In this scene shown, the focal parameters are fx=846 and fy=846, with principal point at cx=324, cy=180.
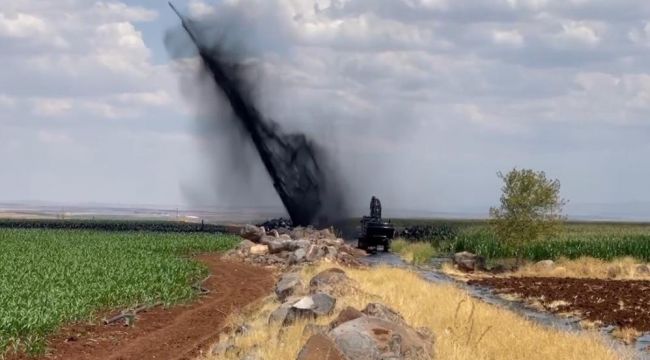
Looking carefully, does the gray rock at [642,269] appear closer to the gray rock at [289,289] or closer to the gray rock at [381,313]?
the gray rock at [289,289]

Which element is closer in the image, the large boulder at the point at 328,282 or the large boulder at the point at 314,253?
the large boulder at the point at 328,282

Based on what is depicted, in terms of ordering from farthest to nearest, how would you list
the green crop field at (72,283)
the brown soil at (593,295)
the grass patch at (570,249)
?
the grass patch at (570,249) → the brown soil at (593,295) → the green crop field at (72,283)

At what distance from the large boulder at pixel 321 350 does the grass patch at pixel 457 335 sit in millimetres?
1446

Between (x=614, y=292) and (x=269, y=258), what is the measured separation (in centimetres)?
1721

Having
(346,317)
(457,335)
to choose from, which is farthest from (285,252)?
(346,317)

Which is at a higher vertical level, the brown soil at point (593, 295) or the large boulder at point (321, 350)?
the large boulder at point (321, 350)

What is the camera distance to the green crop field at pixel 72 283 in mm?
18297

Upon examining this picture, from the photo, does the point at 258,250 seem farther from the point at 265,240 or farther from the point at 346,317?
the point at 346,317

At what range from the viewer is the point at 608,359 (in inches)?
654

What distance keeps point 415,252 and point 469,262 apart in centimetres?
628

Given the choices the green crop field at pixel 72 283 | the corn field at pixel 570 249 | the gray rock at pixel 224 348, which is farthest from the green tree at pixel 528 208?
the gray rock at pixel 224 348

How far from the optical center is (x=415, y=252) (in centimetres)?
5697

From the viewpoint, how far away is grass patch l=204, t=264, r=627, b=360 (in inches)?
591

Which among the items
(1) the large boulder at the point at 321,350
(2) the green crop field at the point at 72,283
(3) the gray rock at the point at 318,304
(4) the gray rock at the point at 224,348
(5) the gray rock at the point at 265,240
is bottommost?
(4) the gray rock at the point at 224,348
